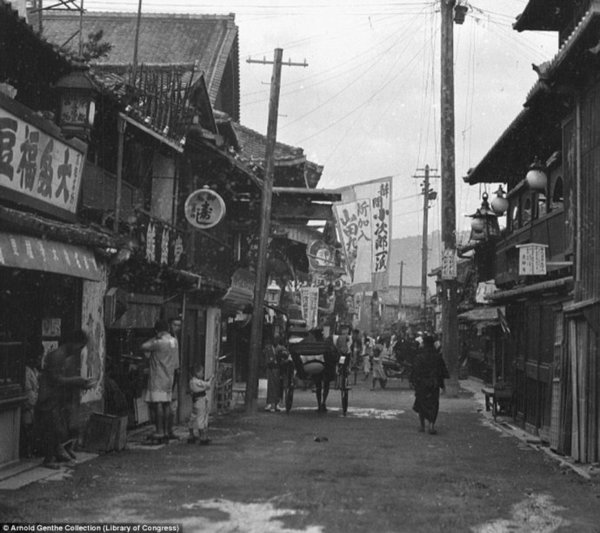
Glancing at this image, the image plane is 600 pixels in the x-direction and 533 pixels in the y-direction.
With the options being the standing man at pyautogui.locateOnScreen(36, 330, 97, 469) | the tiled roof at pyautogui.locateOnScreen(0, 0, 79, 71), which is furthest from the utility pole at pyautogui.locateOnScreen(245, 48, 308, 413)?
the standing man at pyautogui.locateOnScreen(36, 330, 97, 469)

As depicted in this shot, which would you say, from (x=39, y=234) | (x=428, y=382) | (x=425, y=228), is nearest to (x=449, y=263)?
(x=428, y=382)

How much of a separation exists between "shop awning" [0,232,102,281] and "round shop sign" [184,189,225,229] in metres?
6.78

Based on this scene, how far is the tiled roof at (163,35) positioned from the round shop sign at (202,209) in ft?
46.6

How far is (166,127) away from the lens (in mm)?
17344

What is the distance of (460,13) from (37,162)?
68.1ft

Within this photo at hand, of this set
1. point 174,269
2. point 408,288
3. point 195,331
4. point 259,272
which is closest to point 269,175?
point 259,272

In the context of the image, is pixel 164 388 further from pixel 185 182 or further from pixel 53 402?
pixel 185 182

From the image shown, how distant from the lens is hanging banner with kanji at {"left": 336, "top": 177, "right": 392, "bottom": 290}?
83.6 ft

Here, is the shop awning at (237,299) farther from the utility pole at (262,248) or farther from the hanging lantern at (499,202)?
the hanging lantern at (499,202)

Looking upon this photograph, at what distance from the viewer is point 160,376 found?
1508 centimetres

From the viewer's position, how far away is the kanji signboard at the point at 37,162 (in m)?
10.6

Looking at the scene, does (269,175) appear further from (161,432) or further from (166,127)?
(161,432)

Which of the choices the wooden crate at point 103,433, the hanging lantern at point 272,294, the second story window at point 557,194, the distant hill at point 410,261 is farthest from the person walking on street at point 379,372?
the distant hill at point 410,261

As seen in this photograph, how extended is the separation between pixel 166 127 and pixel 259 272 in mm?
6642
